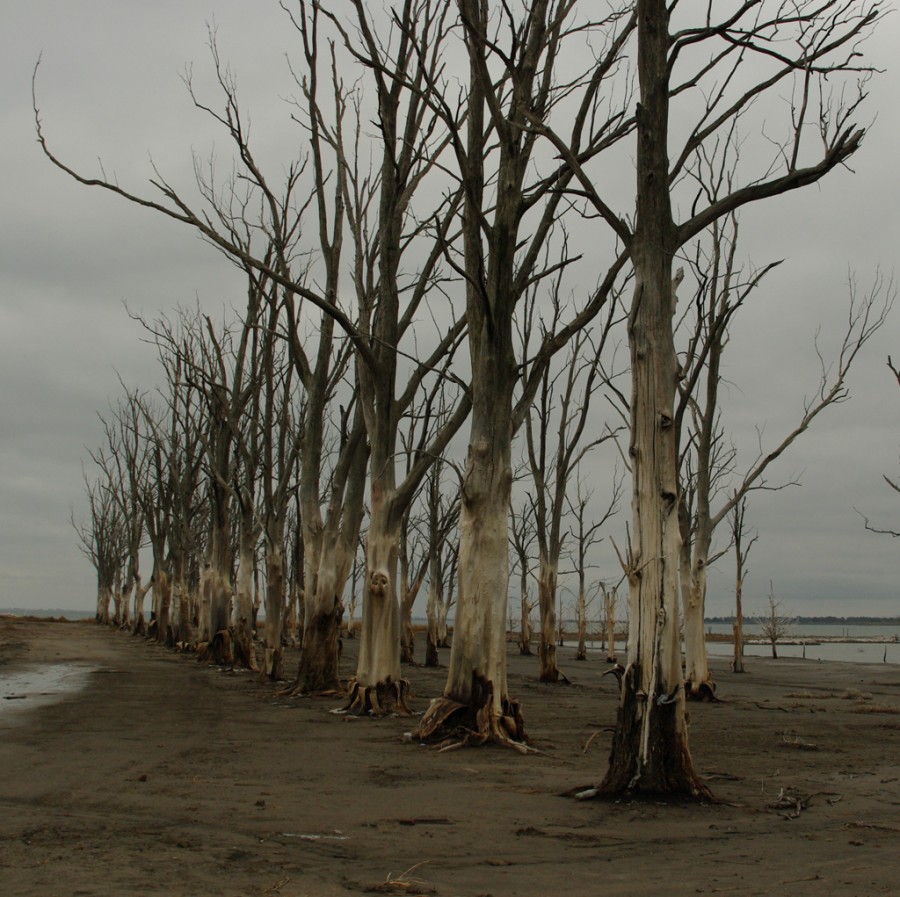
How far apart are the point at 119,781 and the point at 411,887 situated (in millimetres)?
3664

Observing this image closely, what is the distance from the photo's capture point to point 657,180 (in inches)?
303

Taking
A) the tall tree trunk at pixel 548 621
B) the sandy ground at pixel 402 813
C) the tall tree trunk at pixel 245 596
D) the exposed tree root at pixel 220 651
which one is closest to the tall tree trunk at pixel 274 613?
→ the tall tree trunk at pixel 245 596

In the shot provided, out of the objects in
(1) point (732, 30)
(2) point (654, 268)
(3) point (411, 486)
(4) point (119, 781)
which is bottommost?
(4) point (119, 781)

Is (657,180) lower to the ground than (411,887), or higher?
higher

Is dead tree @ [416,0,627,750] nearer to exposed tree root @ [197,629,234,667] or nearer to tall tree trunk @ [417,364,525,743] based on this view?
tall tree trunk @ [417,364,525,743]

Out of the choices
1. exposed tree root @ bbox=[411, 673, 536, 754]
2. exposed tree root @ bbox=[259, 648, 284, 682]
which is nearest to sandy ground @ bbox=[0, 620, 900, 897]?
exposed tree root @ bbox=[411, 673, 536, 754]

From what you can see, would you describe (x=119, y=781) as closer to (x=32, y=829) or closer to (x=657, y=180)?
(x=32, y=829)

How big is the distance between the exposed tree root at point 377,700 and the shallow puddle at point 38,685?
13.7ft

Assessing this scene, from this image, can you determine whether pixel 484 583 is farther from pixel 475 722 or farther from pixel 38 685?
pixel 38 685

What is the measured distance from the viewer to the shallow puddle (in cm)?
1407

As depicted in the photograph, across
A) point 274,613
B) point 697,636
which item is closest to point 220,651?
point 274,613

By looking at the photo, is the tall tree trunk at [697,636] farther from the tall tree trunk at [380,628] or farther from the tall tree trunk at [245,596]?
the tall tree trunk at [245,596]

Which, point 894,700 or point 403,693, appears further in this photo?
point 894,700

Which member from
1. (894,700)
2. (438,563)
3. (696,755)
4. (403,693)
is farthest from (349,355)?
(438,563)
